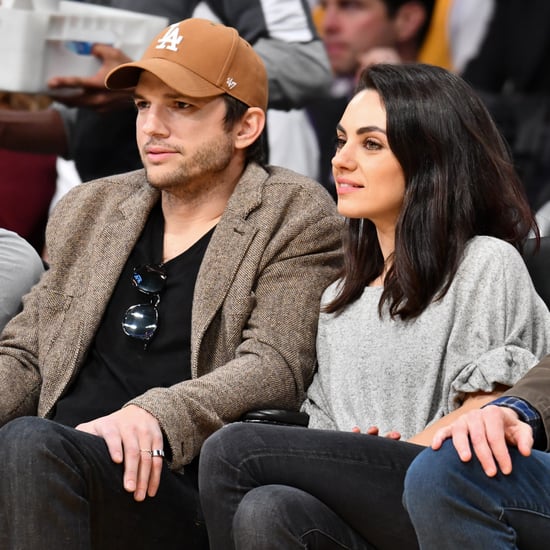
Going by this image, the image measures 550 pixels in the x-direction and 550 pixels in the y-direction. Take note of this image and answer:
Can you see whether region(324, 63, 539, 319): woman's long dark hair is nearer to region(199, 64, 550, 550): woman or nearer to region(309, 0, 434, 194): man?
region(199, 64, 550, 550): woman

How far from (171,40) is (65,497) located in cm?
132

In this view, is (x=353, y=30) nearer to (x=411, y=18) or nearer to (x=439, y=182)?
(x=411, y=18)

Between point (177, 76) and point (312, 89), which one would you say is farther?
point (312, 89)

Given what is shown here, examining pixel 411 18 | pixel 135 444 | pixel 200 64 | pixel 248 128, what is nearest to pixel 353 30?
pixel 411 18

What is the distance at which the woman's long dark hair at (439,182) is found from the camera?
2.82 m

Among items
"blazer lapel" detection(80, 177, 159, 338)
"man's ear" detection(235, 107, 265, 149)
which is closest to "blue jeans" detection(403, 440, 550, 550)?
"blazer lapel" detection(80, 177, 159, 338)

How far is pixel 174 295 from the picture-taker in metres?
3.12

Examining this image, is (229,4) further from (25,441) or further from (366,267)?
(25,441)

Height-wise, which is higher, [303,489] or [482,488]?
[482,488]

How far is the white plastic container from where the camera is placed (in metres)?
4.10

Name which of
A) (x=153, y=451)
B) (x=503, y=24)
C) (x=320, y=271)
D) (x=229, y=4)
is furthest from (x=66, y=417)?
(x=503, y=24)

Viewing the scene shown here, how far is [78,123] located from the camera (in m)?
4.34

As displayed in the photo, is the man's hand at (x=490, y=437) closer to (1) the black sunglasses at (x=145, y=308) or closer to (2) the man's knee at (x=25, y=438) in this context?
(2) the man's knee at (x=25, y=438)

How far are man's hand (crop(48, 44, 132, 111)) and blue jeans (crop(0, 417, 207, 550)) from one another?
6.07ft
